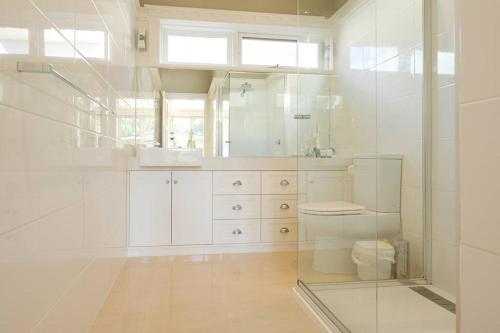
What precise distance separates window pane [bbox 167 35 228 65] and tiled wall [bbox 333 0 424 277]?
149cm

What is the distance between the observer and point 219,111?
3229mm

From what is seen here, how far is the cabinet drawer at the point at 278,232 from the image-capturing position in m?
2.90

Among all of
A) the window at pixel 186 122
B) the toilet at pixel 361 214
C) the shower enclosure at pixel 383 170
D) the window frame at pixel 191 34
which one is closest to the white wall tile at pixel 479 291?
the shower enclosure at pixel 383 170

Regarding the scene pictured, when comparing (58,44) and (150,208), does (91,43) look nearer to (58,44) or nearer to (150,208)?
(58,44)

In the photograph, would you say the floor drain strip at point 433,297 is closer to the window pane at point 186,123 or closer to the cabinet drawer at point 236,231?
the cabinet drawer at point 236,231

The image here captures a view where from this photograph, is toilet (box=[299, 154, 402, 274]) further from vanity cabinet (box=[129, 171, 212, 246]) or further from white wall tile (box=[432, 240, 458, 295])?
vanity cabinet (box=[129, 171, 212, 246])

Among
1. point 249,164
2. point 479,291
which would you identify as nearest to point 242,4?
point 249,164

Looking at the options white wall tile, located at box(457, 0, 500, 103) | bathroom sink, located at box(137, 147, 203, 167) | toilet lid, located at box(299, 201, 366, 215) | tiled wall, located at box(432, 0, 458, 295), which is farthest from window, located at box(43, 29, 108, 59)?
tiled wall, located at box(432, 0, 458, 295)

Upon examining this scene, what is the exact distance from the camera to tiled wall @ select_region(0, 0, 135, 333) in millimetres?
820

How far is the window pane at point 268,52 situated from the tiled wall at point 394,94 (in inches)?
48.8

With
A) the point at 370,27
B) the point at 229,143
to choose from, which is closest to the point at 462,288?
the point at 370,27

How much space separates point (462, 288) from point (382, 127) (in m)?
1.71

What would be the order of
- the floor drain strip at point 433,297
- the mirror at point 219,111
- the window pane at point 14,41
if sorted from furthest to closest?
A: the mirror at point 219,111, the floor drain strip at point 433,297, the window pane at point 14,41

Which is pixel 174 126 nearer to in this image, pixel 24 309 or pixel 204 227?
pixel 204 227
